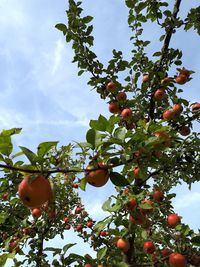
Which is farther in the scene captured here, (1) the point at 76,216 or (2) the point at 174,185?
(1) the point at 76,216

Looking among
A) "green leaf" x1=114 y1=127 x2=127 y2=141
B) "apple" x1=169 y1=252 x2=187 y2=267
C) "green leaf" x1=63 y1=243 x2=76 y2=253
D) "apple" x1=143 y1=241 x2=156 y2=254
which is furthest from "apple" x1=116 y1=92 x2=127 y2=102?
"green leaf" x1=114 y1=127 x2=127 y2=141

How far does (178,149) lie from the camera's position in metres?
5.38

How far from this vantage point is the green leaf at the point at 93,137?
2.70 m

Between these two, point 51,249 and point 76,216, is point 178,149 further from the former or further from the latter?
point 76,216

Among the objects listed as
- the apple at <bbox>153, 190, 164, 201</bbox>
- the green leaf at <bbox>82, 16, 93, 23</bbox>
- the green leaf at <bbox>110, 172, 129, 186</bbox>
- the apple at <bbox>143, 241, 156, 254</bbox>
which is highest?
the green leaf at <bbox>82, 16, 93, 23</bbox>

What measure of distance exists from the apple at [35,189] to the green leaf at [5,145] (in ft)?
0.98

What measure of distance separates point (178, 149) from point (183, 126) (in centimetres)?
61

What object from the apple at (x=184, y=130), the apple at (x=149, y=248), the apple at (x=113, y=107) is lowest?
the apple at (x=149, y=248)

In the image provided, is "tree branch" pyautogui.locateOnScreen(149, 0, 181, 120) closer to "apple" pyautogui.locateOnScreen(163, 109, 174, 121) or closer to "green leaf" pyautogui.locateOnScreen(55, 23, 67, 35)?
"apple" pyautogui.locateOnScreen(163, 109, 174, 121)

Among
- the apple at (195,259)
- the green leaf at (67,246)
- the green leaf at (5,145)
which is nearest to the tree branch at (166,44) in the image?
the apple at (195,259)

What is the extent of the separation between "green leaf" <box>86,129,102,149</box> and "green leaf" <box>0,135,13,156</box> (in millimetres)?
629

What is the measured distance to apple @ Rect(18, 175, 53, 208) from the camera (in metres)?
2.33

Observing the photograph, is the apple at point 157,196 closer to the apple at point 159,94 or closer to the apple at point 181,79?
the apple at point 159,94

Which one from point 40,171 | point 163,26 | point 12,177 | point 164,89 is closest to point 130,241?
point 12,177
